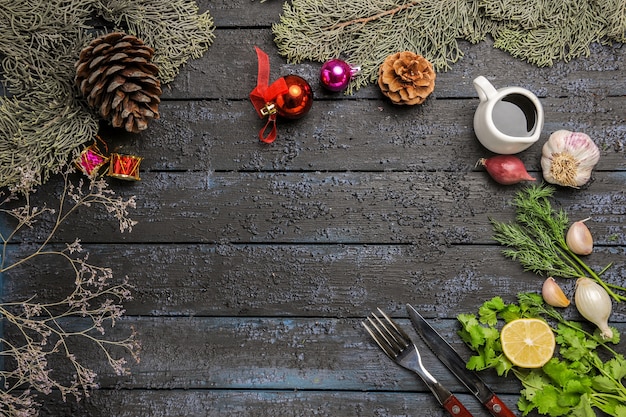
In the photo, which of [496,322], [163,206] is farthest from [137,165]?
[496,322]

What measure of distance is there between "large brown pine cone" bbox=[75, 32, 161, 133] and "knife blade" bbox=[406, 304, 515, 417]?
69 cm

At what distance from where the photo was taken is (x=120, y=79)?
104cm

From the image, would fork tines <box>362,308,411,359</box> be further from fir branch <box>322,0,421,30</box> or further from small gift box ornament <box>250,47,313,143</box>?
fir branch <box>322,0,421,30</box>

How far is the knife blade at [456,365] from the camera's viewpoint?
108cm

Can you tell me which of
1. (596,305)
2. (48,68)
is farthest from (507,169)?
(48,68)

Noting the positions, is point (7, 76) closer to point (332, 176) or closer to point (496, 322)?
point (332, 176)

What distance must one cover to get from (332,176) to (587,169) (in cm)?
53

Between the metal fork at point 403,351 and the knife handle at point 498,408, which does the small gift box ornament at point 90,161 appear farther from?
the knife handle at point 498,408

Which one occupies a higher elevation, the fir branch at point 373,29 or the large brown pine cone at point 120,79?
the fir branch at point 373,29

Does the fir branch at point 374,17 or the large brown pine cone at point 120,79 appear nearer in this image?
the large brown pine cone at point 120,79

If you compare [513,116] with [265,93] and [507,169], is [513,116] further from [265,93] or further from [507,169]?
[265,93]

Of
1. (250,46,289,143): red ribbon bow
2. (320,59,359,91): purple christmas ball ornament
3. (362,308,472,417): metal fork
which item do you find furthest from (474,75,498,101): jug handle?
(362,308,472,417): metal fork

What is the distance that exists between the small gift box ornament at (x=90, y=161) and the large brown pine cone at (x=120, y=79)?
8 centimetres

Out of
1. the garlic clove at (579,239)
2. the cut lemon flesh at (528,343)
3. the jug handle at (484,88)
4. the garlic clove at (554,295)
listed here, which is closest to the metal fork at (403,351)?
the cut lemon flesh at (528,343)
